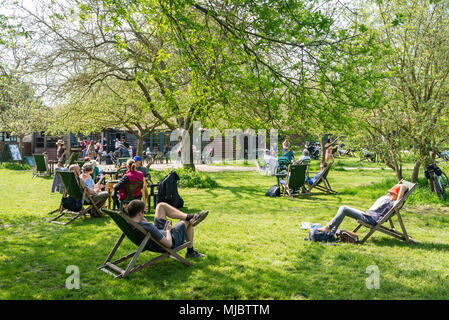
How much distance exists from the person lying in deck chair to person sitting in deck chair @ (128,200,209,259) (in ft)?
7.11

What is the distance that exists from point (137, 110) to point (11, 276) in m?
13.7

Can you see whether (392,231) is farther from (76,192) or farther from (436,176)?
(76,192)

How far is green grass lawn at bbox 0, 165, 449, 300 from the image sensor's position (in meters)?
3.69

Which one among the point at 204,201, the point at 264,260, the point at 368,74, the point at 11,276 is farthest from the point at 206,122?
the point at 11,276

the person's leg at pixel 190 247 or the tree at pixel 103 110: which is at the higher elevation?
the tree at pixel 103 110

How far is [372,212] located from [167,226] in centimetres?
332

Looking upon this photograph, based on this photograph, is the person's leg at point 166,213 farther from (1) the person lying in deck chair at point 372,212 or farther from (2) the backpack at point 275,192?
(2) the backpack at point 275,192

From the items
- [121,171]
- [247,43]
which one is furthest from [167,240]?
[121,171]

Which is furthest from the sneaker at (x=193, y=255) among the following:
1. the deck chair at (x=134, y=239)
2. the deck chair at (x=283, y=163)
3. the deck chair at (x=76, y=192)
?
the deck chair at (x=283, y=163)

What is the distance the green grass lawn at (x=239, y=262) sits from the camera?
369cm

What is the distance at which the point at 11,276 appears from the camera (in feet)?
13.3

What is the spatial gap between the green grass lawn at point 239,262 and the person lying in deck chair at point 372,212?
35 centimetres

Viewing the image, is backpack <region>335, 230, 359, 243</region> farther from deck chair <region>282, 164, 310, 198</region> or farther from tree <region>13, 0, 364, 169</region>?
deck chair <region>282, 164, 310, 198</region>
